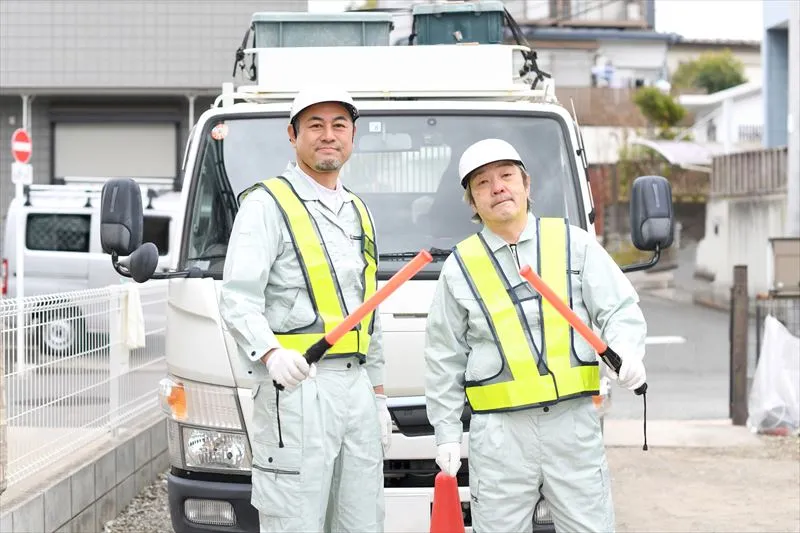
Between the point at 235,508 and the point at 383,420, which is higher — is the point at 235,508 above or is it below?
below

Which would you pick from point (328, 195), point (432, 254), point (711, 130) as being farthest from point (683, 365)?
point (711, 130)

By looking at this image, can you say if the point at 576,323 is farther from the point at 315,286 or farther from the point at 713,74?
the point at 713,74

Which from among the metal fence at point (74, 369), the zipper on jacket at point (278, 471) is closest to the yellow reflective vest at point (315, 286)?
the zipper on jacket at point (278, 471)

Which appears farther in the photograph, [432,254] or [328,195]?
[432,254]

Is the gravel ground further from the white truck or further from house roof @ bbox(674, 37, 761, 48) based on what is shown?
house roof @ bbox(674, 37, 761, 48)

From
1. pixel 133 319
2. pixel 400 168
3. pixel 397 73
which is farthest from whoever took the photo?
pixel 133 319

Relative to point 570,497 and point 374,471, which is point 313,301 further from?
point 570,497

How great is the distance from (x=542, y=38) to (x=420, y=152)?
39114 millimetres

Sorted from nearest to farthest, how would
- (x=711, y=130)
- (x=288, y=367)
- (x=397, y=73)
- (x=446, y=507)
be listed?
1. (x=288, y=367)
2. (x=446, y=507)
3. (x=397, y=73)
4. (x=711, y=130)

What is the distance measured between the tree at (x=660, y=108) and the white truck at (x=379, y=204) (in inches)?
1279

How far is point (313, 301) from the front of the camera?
13.3ft

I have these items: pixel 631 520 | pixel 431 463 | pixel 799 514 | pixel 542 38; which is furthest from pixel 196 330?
pixel 542 38

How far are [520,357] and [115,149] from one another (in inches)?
691

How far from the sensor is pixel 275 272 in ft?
13.4
